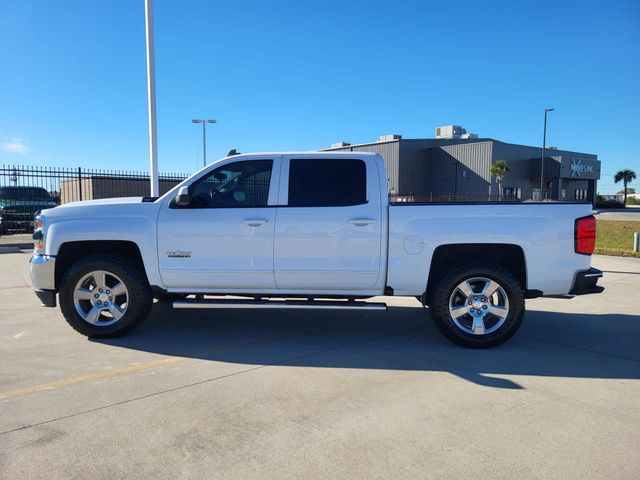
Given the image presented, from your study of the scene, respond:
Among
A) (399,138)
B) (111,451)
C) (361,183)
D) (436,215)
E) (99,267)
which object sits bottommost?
(111,451)

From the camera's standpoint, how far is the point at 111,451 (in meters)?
3.02

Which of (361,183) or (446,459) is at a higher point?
(361,183)

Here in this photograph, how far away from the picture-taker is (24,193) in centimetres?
1842

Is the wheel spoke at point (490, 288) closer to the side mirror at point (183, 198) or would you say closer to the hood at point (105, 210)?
the side mirror at point (183, 198)

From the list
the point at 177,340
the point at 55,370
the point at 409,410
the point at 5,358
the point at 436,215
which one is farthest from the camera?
the point at 177,340

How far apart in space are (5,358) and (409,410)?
386cm

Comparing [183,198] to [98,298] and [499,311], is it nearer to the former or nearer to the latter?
[98,298]

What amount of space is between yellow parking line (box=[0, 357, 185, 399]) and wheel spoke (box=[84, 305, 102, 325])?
43.7 inches

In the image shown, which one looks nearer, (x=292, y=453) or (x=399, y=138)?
(x=292, y=453)

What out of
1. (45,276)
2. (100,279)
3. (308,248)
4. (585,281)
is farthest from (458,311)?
(45,276)

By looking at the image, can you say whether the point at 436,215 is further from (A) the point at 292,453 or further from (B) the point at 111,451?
(B) the point at 111,451

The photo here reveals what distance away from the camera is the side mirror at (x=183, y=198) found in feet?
16.8

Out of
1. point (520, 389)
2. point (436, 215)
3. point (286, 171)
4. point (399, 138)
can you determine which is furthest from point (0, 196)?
point (399, 138)

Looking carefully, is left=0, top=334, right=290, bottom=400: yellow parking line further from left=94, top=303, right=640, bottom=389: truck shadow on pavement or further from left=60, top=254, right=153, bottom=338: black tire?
left=60, top=254, right=153, bottom=338: black tire
